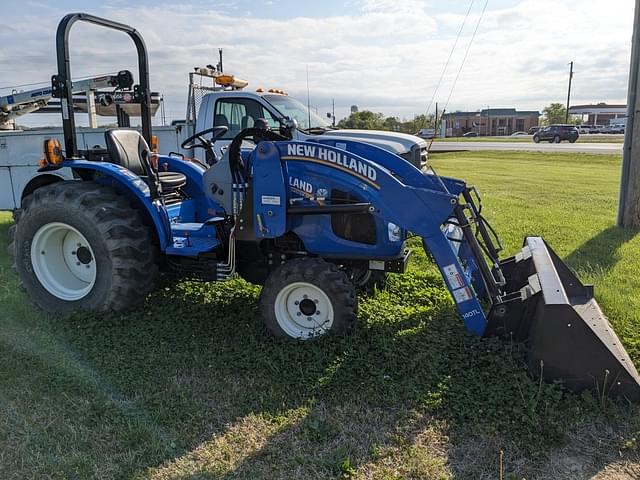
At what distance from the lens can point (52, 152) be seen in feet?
14.4

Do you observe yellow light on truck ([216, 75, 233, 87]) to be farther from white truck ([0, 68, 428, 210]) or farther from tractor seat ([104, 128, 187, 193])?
tractor seat ([104, 128, 187, 193])

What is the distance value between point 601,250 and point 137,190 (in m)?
5.38

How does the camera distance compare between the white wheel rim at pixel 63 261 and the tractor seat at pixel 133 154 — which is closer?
the white wheel rim at pixel 63 261

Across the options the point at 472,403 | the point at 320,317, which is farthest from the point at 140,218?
the point at 472,403

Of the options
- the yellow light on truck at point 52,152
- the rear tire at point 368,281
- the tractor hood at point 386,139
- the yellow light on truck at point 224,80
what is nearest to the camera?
the yellow light on truck at point 52,152

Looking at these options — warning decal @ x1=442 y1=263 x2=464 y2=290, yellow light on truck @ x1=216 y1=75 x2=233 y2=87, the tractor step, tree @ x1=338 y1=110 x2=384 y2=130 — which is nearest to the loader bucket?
warning decal @ x1=442 y1=263 x2=464 y2=290

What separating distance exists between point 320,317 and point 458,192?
1356 millimetres

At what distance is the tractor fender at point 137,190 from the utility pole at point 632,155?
21.3ft

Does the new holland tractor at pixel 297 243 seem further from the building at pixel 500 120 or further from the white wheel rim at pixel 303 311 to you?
the building at pixel 500 120

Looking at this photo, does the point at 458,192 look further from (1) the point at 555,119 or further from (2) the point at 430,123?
(1) the point at 555,119

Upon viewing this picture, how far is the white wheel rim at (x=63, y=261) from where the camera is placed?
446cm

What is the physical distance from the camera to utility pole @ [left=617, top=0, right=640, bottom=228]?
739 centimetres

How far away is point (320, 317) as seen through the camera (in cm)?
385

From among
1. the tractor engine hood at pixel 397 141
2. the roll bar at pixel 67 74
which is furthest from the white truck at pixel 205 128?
the roll bar at pixel 67 74
